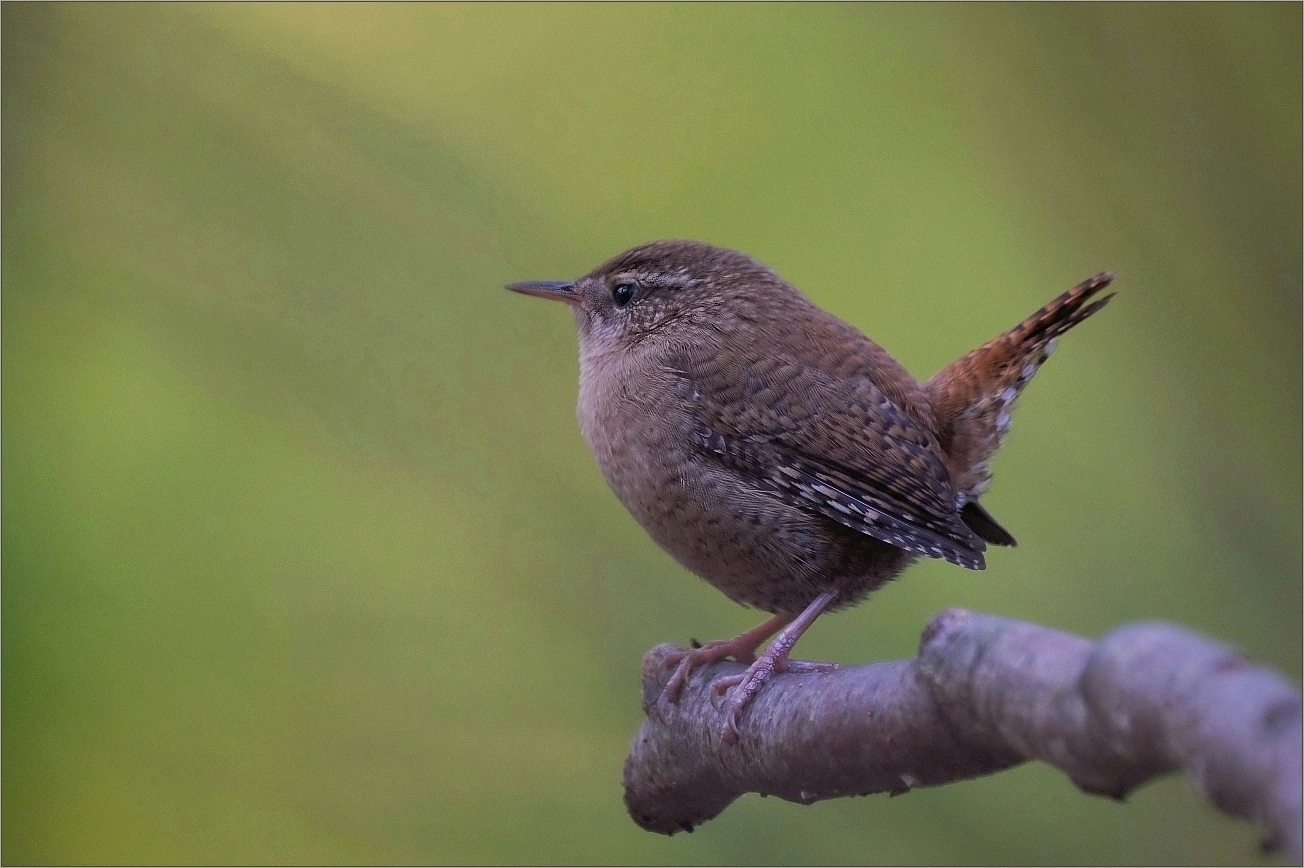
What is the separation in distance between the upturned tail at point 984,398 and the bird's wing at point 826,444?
0.15 meters

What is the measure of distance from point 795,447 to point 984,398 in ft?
1.73

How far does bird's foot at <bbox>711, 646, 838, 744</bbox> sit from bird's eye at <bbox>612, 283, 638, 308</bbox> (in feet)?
4.06

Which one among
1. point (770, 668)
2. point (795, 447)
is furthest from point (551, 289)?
point (770, 668)

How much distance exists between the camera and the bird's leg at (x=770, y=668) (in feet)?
6.94

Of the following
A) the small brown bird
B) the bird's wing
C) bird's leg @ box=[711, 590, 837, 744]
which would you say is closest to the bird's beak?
the small brown bird

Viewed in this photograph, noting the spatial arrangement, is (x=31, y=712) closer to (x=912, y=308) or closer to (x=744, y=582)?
(x=744, y=582)

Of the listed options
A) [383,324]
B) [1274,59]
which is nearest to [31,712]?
[383,324]

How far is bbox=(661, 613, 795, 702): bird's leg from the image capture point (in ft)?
8.22

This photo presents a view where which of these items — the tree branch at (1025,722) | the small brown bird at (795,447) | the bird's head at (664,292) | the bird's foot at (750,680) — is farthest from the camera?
the bird's head at (664,292)

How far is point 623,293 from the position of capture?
331cm

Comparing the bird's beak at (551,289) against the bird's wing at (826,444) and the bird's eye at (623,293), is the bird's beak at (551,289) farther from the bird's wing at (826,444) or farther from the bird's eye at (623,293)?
the bird's wing at (826,444)

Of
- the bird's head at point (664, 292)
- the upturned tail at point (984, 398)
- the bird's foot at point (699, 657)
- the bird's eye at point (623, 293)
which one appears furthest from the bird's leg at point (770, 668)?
the bird's eye at point (623, 293)

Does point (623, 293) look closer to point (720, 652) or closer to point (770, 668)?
point (720, 652)

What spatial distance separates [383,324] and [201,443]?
75 cm
